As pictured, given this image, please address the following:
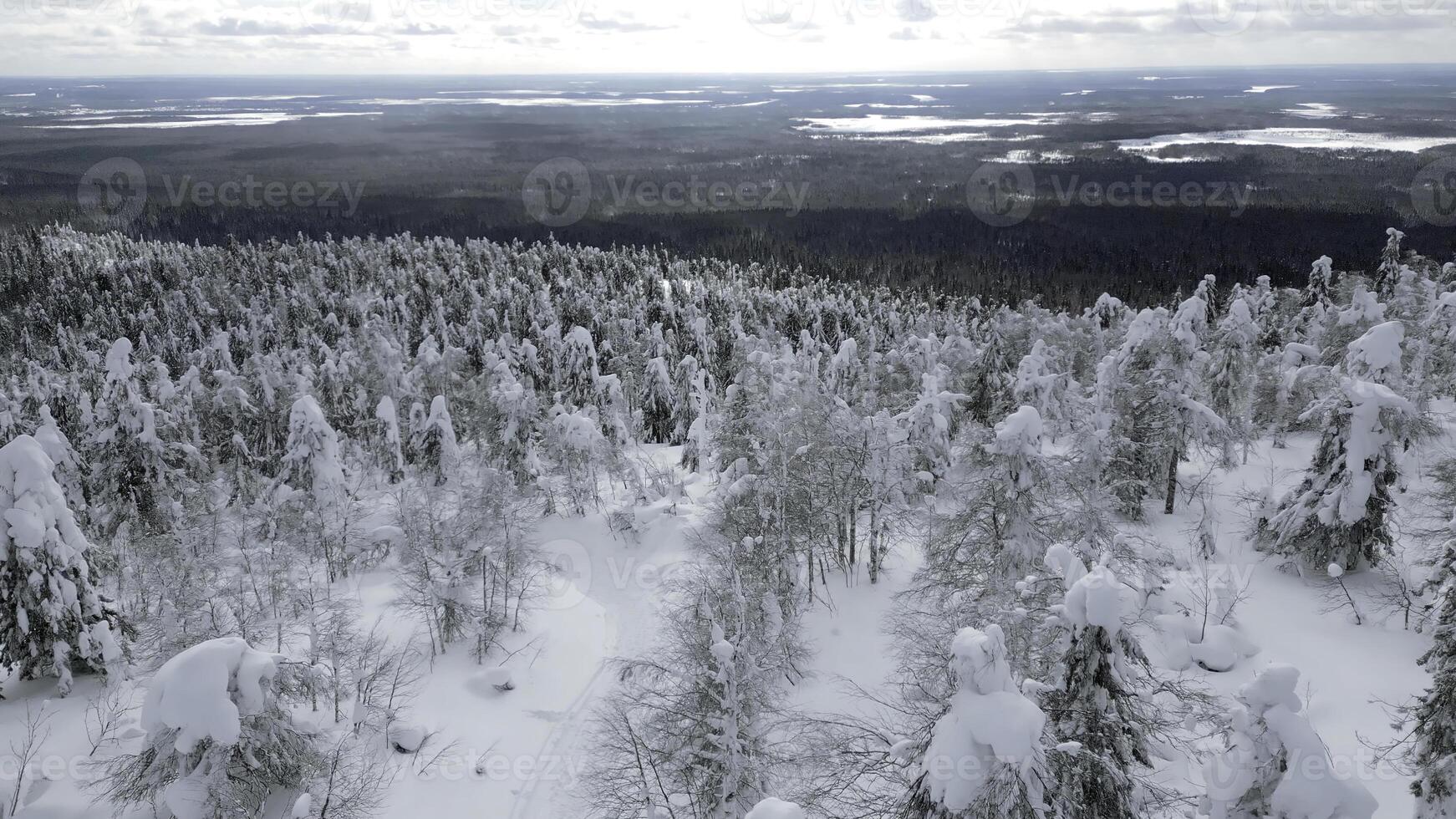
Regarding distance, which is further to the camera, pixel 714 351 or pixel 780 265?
pixel 780 265

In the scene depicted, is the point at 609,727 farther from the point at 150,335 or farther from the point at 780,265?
the point at 780,265

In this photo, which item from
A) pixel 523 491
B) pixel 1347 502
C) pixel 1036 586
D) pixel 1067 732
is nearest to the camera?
pixel 1067 732

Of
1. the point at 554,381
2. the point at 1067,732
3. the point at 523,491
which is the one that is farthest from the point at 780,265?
the point at 1067,732

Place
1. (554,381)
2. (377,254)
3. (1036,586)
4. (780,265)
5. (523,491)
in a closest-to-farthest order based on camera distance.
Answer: (1036,586) → (523,491) → (554,381) → (377,254) → (780,265)

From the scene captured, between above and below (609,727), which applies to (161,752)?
above
